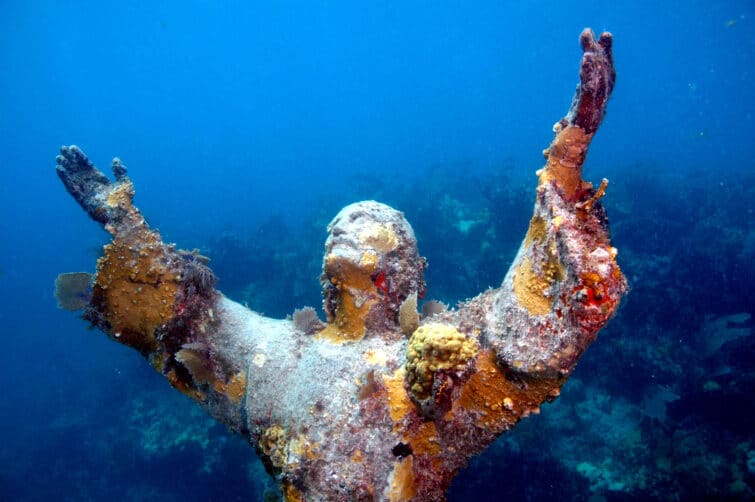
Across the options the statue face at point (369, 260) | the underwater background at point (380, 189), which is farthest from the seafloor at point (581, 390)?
the statue face at point (369, 260)

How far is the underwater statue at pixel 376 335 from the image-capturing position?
6.41ft

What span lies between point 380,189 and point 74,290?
22749 mm

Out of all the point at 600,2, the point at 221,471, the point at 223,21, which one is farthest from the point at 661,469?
the point at 223,21

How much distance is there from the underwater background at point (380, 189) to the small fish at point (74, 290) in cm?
29

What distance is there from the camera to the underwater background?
375 inches

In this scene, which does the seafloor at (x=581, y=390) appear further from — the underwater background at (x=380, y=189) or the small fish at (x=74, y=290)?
the small fish at (x=74, y=290)

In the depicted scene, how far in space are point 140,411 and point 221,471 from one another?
6073 millimetres

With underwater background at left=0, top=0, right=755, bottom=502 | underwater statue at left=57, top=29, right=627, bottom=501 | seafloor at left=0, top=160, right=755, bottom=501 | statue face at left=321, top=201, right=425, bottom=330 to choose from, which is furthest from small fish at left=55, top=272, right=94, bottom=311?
seafloor at left=0, top=160, right=755, bottom=501

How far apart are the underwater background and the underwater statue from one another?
0.94 metres

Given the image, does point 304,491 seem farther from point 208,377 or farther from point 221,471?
point 221,471

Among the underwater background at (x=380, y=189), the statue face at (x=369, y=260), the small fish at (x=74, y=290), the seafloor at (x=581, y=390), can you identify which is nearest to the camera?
the statue face at (x=369, y=260)

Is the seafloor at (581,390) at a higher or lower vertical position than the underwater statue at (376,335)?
higher

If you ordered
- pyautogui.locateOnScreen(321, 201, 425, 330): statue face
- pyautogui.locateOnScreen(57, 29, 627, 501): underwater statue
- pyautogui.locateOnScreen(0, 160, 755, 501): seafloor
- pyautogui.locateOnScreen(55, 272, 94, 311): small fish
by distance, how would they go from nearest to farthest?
pyautogui.locateOnScreen(57, 29, 627, 501): underwater statue, pyautogui.locateOnScreen(321, 201, 425, 330): statue face, pyautogui.locateOnScreen(55, 272, 94, 311): small fish, pyautogui.locateOnScreen(0, 160, 755, 501): seafloor

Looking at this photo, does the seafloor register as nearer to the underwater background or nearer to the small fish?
the underwater background
